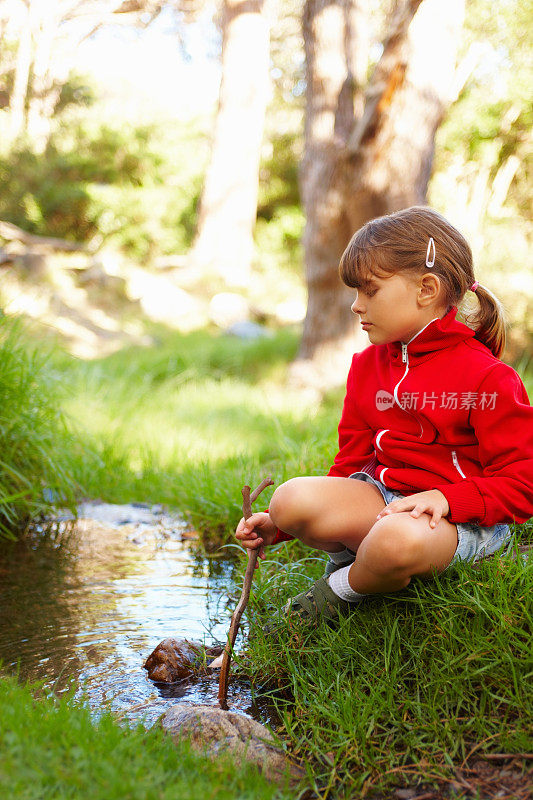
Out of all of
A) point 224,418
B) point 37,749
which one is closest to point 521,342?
point 224,418

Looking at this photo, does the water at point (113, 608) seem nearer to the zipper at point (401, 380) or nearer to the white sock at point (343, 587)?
the white sock at point (343, 587)

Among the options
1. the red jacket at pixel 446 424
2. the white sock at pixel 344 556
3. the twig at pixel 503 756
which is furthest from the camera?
the white sock at pixel 344 556

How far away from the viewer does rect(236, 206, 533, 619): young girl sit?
1.96 meters

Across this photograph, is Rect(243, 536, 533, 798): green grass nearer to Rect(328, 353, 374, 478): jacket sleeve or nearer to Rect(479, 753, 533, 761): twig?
Rect(479, 753, 533, 761): twig

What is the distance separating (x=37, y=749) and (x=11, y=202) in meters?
14.6

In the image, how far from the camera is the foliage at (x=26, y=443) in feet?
10.8

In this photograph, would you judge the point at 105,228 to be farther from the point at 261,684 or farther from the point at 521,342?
the point at 261,684

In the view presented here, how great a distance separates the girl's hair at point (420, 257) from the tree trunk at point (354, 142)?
3.60m

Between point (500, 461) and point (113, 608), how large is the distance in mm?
1502

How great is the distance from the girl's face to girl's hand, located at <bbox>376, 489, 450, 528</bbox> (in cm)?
48

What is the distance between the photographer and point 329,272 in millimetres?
6652

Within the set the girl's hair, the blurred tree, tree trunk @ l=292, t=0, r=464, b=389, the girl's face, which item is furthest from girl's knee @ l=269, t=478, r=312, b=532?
the blurred tree

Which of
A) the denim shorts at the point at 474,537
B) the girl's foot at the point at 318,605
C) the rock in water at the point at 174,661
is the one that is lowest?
the rock in water at the point at 174,661

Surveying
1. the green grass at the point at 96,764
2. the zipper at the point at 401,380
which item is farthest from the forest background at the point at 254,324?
the zipper at the point at 401,380
